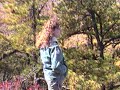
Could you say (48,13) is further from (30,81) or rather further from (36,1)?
(30,81)

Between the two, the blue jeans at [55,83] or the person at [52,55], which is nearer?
the person at [52,55]

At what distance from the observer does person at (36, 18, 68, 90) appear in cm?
371

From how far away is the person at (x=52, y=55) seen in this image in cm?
371

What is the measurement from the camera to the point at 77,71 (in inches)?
399

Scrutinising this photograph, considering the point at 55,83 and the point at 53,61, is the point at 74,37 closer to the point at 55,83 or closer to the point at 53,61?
the point at 55,83

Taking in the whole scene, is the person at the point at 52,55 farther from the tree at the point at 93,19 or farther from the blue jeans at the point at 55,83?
the tree at the point at 93,19

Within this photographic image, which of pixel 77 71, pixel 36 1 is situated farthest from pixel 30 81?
pixel 36 1

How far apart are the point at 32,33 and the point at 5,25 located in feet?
4.61

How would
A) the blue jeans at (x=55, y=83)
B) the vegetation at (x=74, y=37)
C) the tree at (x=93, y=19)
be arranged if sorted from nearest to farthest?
the blue jeans at (x=55, y=83) → the vegetation at (x=74, y=37) → the tree at (x=93, y=19)

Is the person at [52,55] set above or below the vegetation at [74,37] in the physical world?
below

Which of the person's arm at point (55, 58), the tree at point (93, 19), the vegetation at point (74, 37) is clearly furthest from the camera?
the tree at point (93, 19)

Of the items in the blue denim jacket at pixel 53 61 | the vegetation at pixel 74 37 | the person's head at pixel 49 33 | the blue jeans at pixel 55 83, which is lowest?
the blue jeans at pixel 55 83

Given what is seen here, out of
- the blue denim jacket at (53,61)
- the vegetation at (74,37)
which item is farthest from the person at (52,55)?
the vegetation at (74,37)

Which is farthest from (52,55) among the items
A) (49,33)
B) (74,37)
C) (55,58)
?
(74,37)
